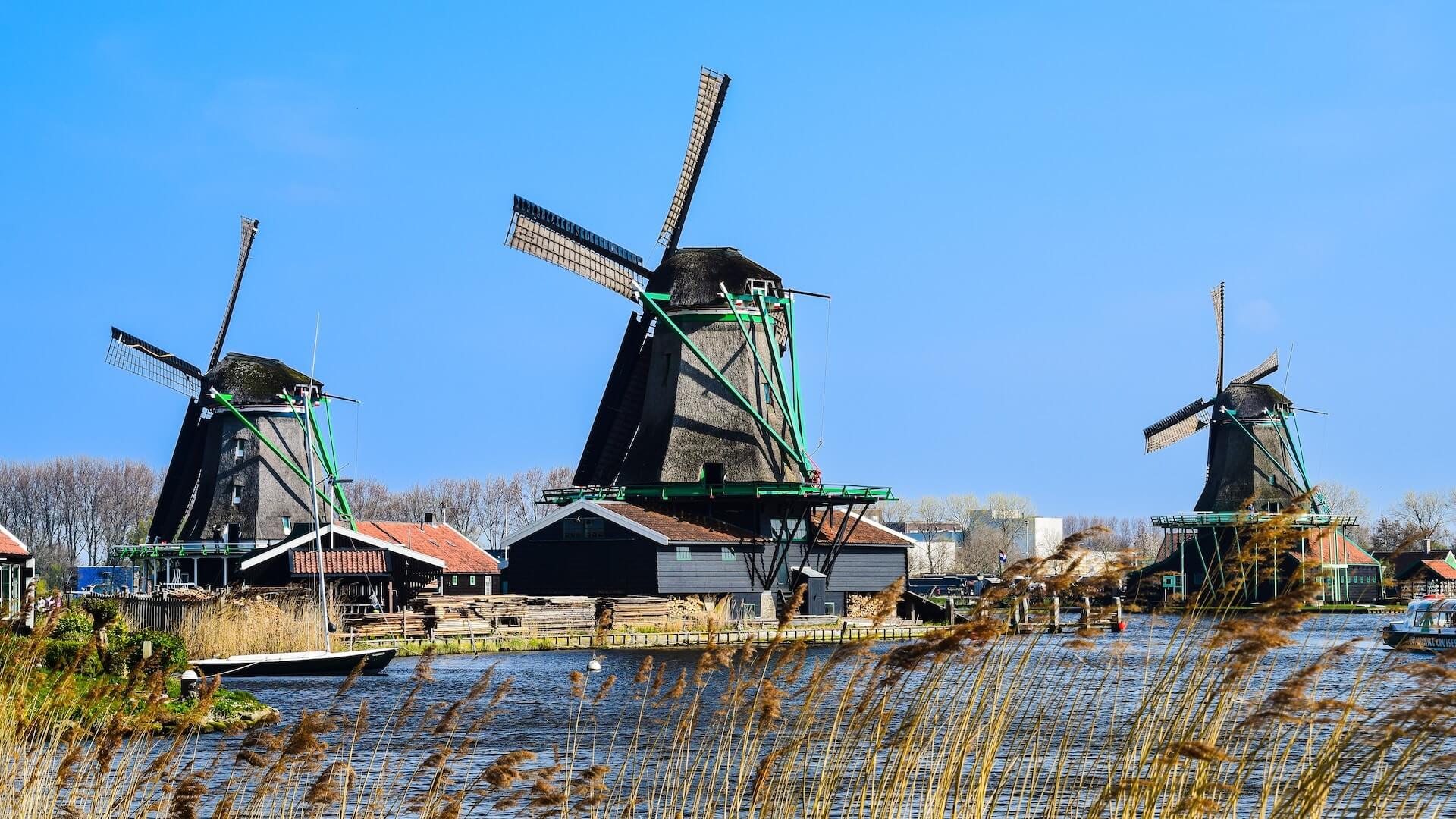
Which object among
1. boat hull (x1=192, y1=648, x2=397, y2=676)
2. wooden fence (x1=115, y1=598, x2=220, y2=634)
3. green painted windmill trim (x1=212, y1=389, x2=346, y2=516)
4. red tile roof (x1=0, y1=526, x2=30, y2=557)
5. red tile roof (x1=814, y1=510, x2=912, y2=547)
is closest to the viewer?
boat hull (x1=192, y1=648, x2=397, y2=676)

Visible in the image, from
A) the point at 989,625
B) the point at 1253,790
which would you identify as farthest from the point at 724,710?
the point at 1253,790

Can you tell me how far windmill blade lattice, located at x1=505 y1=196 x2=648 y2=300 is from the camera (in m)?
41.8

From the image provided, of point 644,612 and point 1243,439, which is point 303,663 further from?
point 1243,439

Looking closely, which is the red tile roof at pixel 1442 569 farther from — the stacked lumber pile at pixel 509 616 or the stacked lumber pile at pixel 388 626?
the stacked lumber pile at pixel 388 626

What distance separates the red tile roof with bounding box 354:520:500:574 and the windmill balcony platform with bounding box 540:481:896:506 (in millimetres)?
8115

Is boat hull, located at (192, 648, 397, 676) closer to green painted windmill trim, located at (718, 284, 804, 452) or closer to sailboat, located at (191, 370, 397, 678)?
sailboat, located at (191, 370, 397, 678)

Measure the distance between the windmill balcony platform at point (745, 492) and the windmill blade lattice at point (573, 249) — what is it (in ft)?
18.0

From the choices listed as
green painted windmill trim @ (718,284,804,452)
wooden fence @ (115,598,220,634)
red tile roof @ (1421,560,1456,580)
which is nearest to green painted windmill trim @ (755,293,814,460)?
green painted windmill trim @ (718,284,804,452)

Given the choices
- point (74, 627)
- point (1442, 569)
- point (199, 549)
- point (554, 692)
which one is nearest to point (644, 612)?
point (554, 692)

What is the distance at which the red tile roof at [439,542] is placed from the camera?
152 feet

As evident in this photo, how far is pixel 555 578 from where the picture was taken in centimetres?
4169

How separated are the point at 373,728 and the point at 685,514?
73.6ft

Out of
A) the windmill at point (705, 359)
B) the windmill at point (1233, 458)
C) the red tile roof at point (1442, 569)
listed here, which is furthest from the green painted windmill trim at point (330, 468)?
the red tile roof at point (1442, 569)

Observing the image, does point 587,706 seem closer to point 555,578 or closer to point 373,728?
point 373,728
